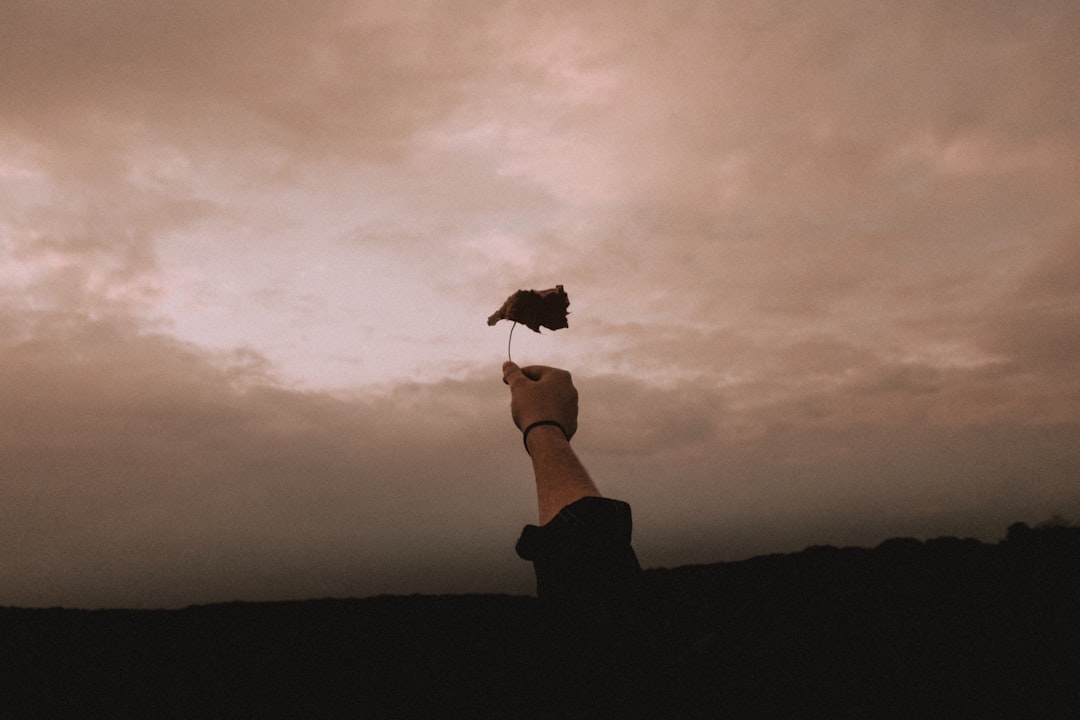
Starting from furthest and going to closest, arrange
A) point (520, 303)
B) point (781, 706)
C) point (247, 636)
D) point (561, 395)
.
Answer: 1. point (247, 636)
2. point (520, 303)
3. point (561, 395)
4. point (781, 706)

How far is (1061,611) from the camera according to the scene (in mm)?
3486

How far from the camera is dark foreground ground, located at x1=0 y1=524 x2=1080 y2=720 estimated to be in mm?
2385

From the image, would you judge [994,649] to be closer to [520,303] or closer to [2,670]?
[520,303]

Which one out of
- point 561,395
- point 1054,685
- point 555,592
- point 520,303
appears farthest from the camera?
point 520,303

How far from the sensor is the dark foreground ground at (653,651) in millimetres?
2385

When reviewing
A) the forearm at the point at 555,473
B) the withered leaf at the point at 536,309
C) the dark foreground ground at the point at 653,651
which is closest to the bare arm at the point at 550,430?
the forearm at the point at 555,473

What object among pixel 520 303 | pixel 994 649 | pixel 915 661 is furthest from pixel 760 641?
pixel 520 303

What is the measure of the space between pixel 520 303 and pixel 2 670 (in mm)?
3786

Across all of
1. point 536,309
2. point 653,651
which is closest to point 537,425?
point 653,651

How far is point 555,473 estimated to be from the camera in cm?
256

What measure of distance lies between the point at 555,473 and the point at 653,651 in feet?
2.47

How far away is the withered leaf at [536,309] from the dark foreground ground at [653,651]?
1633 millimetres

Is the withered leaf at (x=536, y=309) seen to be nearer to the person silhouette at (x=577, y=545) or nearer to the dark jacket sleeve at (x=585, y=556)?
the person silhouette at (x=577, y=545)

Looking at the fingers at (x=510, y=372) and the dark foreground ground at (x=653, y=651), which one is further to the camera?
the fingers at (x=510, y=372)
